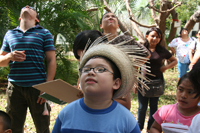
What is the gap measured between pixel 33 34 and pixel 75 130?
4.78 ft

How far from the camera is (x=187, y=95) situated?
1.60 m

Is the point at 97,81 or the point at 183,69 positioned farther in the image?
the point at 183,69

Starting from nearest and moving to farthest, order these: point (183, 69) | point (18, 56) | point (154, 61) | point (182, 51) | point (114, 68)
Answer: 1. point (114, 68)
2. point (18, 56)
3. point (154, 61)
4. point (183, 69)
5. point (182, 51)

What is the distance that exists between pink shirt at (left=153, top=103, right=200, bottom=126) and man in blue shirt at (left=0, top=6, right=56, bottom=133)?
1313 millimetres

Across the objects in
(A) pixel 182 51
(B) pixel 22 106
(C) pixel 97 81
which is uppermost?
(C) pixel 97 81

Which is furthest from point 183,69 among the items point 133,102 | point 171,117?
point 171,117

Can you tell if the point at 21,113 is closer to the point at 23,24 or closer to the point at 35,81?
the point at 35,81

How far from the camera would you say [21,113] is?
7.10 ft

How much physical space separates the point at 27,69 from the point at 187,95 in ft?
5.69

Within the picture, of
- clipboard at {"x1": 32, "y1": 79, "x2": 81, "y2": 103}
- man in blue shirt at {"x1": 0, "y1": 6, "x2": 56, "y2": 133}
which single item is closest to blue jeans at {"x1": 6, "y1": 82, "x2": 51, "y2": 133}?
man in blue shirt at {"x1": 0, "y1": 6, "x2": 56, "y2": 133}

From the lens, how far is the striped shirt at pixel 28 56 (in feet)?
6.68

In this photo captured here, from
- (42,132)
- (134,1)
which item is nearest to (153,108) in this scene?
(42,132)

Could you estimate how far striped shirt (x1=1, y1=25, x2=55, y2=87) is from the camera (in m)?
2.04

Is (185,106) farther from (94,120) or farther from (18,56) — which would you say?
(18,56)
